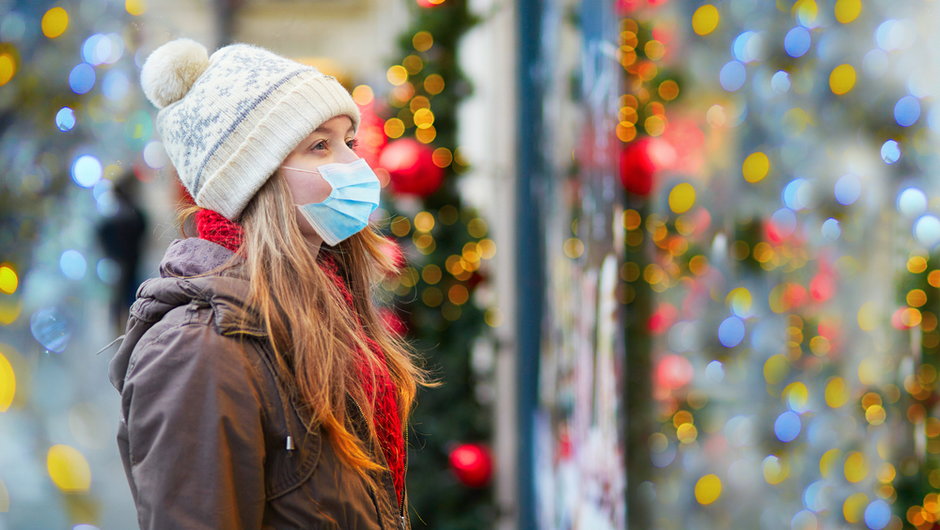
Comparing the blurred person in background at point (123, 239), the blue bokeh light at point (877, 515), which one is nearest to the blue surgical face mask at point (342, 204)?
the blue bokeh light at point (877, 515)

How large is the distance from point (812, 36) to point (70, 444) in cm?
292

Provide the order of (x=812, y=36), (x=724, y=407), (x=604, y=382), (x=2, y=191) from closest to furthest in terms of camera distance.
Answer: (x=812, y=36)
(x=724, y=407)
(x=604, y=382)
(x=2, y=191)

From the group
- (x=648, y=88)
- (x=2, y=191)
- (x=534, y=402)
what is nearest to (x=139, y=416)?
(x=648, y=88)

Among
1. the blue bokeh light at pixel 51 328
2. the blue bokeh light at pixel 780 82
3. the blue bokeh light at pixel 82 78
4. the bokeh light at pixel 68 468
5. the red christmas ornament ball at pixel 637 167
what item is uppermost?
the blue bokeh light at pixel 82 78

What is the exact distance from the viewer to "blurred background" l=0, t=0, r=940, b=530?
175 centimetres

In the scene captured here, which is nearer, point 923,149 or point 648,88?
point 923,149

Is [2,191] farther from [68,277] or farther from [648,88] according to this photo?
[648,88]

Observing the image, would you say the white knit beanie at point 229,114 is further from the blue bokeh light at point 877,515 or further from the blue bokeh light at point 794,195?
the blue bokeh light at point 877,515

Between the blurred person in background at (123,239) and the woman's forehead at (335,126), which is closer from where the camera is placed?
the woman's forehead at (335,126)

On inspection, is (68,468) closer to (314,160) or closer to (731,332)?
(314,160)

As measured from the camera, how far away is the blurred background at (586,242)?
1.75 m

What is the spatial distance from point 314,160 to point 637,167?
51.9 inches

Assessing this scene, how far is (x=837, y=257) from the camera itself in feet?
5.96

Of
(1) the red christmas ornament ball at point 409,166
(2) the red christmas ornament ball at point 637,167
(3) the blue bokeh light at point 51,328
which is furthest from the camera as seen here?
(1) the red christmas ornament ball at point 409,166
